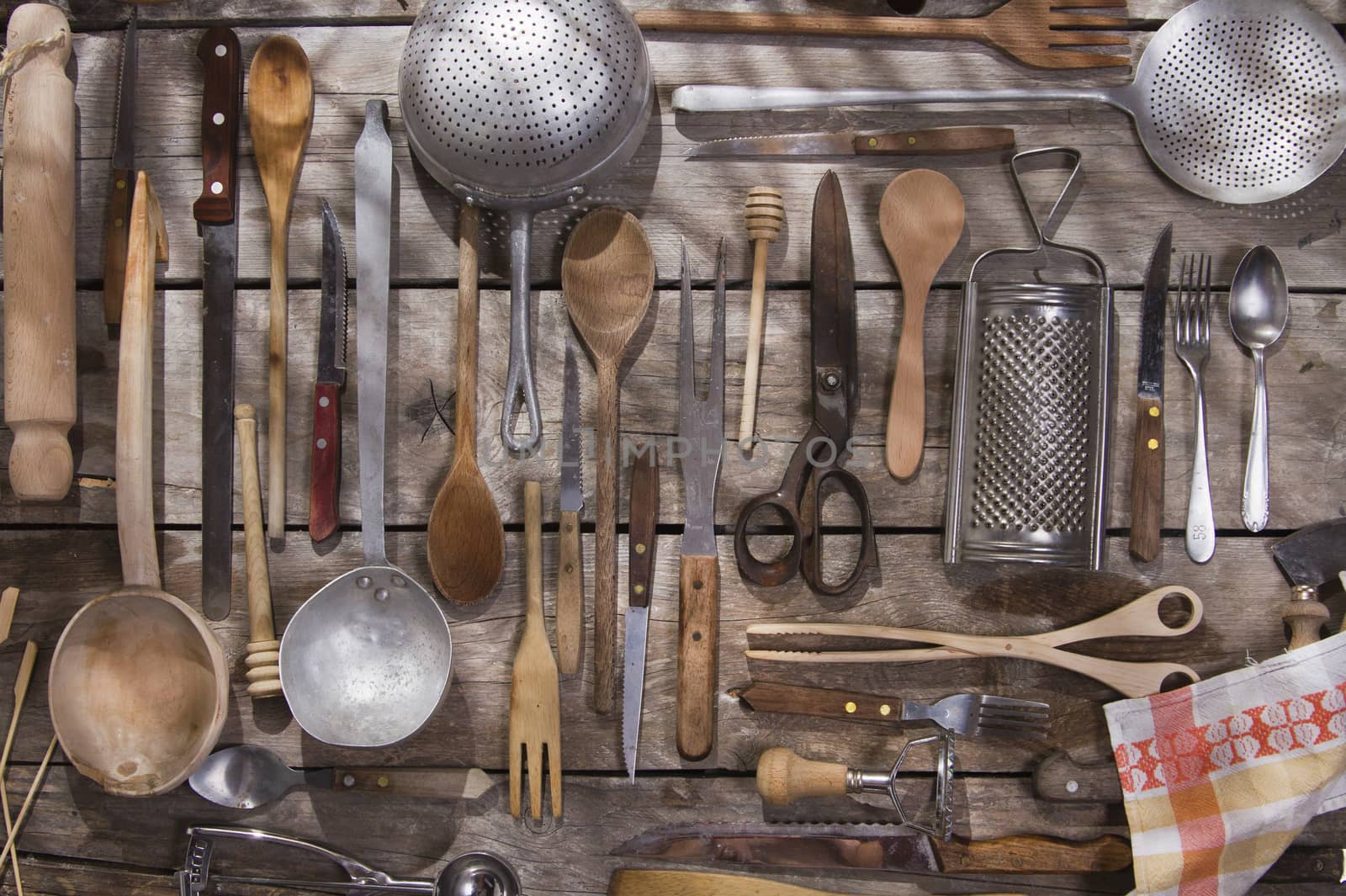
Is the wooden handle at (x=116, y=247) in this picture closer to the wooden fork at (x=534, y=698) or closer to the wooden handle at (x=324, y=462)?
the wooden handle at (x=324, y=462)

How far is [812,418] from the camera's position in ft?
3.72

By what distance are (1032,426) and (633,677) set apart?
0.52 metres

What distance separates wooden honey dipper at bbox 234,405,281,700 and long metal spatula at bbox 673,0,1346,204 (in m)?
0.63

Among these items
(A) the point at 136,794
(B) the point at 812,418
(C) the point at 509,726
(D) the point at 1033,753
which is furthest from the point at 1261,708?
(A) the point at 136,794

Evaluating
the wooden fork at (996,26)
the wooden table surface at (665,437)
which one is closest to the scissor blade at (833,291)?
the wooden table surface at (665,437)

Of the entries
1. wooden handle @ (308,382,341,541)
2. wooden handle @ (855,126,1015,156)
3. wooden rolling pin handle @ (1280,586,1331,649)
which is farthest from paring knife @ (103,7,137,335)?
wooden rolling pin handle @ (1280,586,1331,649)

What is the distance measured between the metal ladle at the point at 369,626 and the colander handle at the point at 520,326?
0.15 m

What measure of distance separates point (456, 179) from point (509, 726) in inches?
24.1

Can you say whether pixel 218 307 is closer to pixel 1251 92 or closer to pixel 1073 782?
pixel 1073 782

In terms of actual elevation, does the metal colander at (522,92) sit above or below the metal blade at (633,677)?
above

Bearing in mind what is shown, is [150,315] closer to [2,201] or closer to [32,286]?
[32,286]

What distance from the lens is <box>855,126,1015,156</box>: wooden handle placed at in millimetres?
1145

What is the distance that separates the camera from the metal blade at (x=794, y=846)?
3.66 feet

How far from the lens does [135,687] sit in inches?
44.2
